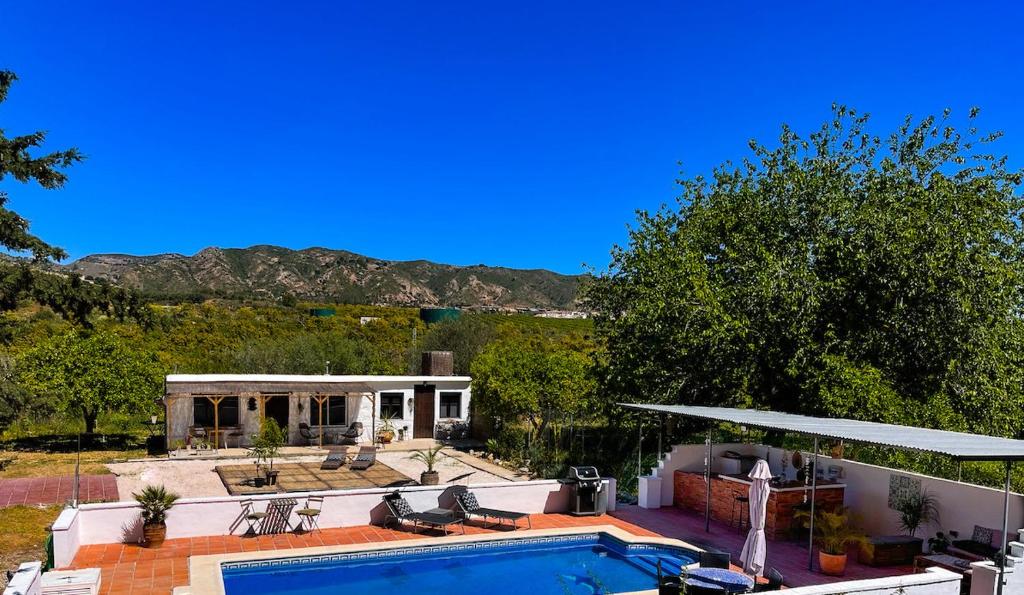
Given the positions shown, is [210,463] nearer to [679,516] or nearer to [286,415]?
[286,415]

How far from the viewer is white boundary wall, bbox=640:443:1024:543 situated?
10.0 metres

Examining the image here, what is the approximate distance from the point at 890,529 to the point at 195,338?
44.9 metres

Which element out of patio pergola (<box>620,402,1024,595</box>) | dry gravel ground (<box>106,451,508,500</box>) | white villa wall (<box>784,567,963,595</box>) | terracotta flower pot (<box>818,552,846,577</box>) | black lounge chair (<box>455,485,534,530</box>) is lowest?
dry gravel ground (<box>106,451,508,500</box>)

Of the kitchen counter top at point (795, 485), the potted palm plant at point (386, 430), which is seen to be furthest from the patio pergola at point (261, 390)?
the kitchen counter top at point (795, 485)

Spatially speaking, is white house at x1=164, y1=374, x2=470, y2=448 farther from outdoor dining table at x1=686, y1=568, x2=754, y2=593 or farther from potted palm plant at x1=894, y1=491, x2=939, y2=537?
outdoor dining table at x1=686, y1=568, x2=754, y2=593

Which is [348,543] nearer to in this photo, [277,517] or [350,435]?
[277,517]

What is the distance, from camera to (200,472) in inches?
769

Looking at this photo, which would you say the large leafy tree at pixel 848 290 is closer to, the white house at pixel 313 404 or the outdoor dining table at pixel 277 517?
the white house at pixel 313 404

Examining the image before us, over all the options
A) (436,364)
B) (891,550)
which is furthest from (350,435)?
(891,550)

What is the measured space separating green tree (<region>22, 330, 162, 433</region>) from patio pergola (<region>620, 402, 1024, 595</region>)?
18548 millimetres

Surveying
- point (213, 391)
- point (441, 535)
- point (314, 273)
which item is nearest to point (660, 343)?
point (441, 535)

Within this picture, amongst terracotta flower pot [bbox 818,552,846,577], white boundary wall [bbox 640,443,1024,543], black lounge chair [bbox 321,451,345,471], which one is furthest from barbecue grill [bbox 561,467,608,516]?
black lounge chair [bbox 321,451,345,471]

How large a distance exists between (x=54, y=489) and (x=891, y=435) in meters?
17.1

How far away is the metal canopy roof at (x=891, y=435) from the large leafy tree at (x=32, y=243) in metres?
15.3
